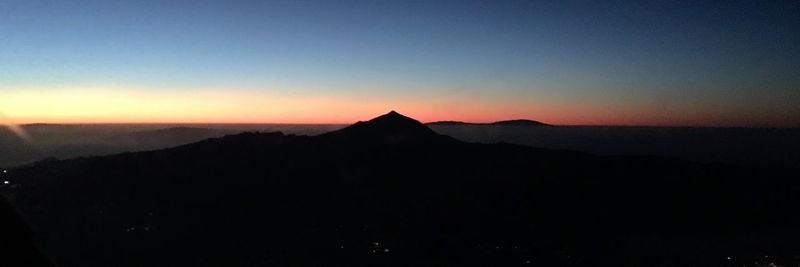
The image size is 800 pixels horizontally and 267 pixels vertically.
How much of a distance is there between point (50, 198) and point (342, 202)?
6041 cm

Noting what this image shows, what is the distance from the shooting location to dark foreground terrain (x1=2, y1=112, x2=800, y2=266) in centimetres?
7331

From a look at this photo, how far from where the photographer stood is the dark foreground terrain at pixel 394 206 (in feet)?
241

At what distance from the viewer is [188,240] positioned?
75.3m

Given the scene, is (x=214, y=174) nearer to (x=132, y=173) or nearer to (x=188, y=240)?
(x=132, y=173)

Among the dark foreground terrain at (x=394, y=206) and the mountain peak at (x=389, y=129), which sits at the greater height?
the mountain peak at (x=389, y=129)

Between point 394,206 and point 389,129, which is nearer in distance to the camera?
point 394,206

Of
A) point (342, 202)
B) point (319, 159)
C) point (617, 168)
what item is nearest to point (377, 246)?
point (342, 202)

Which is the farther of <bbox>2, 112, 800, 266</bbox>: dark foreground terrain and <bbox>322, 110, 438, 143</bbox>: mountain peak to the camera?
<bbox>322, 110, 438, 143</bbox>: mountain peak

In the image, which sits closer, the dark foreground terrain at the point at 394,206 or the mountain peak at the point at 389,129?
the dark foreground terrain at the point at 394,206

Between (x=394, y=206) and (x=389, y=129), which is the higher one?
(x=389, y=129)

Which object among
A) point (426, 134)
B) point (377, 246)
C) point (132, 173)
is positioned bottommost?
point (377, 246)

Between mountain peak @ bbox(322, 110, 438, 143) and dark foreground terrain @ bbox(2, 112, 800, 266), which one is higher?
mountain peak @ bbox(322, 110, 438, 143)

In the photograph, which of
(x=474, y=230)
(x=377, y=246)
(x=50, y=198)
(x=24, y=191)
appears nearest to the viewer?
(x=377, y=246)

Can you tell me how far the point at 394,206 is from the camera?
9475 cm
